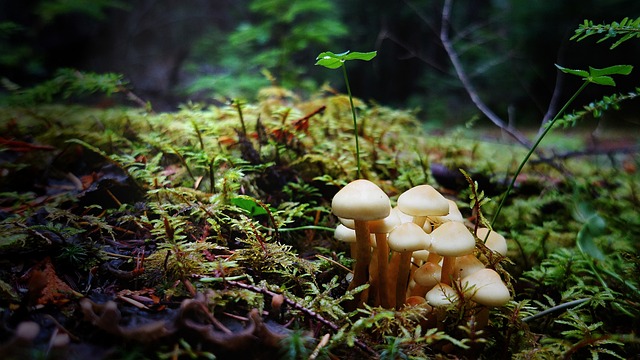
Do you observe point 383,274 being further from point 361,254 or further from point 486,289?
point 486,289

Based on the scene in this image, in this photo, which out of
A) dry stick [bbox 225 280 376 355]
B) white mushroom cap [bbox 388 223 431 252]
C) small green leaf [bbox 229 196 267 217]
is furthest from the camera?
small green leaf [bbox 229 196 267 217]

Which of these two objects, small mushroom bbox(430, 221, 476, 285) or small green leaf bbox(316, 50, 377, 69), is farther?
small green leaf bbox(316, 50, 377, 69)

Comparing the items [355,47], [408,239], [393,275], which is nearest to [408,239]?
[408,239]

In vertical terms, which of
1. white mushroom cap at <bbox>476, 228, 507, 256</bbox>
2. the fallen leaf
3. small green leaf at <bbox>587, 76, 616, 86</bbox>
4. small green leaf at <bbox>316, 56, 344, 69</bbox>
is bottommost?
white mushroom cap at <bbox>476, 228, 507, 256</bbox>

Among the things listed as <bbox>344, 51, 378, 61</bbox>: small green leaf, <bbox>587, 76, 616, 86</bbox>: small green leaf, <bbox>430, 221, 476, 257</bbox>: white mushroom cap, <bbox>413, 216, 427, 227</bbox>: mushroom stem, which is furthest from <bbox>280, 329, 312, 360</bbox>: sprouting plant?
<bbox>587, 76, 616, 86</bbox>: small green leaf

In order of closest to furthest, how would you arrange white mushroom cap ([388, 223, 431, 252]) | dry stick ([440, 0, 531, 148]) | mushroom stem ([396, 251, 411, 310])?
white mushroom cap ([388, 223, 431, 252])
mushroom stem ([396, 251, 411, 310])
dry stick ([440, 0, 531, 148])

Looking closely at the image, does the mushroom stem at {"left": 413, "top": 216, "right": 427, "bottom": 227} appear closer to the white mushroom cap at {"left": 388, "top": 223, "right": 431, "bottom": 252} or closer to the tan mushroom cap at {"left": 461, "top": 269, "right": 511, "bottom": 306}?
the white mushroom cap at {"left": 388, "top": 223, "right": 431, "bottom": 252}

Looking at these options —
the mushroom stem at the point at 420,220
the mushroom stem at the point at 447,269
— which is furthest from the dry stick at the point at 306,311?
the mushroom stem at the point at 420,220

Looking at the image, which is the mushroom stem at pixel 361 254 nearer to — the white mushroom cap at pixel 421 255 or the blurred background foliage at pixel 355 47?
the white mushroom cap at pixel 421 255
